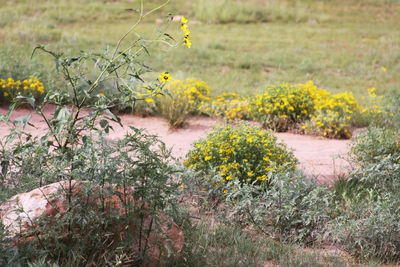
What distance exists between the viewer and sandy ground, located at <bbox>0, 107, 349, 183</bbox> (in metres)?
5.85

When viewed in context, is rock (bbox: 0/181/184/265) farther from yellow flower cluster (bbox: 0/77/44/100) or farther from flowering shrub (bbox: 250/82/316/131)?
flowering shrub (bbox: 250/82/316/131)

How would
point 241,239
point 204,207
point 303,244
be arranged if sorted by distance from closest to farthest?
point 241,239, point 303,244, point 204,207

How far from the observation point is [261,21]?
70.2 ft

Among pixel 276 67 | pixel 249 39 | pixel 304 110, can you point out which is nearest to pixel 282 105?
pixel 304 110

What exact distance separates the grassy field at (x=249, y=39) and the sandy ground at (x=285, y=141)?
76.8 inches

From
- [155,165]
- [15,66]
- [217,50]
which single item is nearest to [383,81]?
[217,50]

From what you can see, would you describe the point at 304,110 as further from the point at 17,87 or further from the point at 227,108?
the point at 17,87

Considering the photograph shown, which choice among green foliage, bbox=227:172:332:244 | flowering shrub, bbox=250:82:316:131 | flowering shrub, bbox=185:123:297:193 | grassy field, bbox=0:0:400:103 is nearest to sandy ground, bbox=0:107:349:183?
flowering shrub, bbox=250:82:316:131

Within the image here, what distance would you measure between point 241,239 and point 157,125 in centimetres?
458

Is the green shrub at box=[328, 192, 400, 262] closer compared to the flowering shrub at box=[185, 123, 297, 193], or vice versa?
the green shrub at box=[328, 192, 400, 262]

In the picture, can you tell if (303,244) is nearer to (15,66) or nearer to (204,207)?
(204,207)

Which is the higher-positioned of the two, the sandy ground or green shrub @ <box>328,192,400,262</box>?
green shrub @ <box>328,192,400,262</box>

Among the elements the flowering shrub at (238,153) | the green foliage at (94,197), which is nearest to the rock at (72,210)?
the green foliage at (94,197)

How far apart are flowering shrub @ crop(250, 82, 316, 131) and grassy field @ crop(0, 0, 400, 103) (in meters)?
1.83
